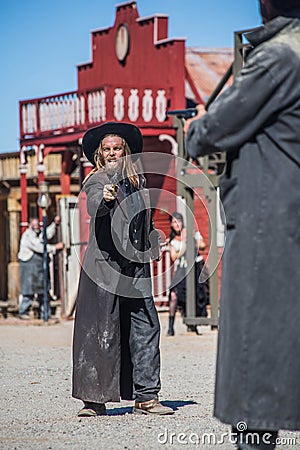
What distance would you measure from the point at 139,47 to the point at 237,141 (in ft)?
79.9

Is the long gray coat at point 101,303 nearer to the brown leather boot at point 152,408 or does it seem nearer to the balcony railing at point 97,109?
the brown leather boot at point 152,408

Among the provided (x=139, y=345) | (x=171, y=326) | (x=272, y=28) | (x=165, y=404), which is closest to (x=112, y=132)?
(x=139, y=345)

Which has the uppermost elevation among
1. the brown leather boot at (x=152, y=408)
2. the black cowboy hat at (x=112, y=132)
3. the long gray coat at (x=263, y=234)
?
the black cowboy hat at (x=112, y=132)

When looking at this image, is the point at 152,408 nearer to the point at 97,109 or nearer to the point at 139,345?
the point at 139,345

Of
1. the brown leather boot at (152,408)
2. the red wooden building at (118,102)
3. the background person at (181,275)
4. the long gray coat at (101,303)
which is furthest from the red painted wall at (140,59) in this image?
the brown leather boot at (152,408)

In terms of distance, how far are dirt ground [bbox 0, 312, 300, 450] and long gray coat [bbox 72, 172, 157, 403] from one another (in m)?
0.23

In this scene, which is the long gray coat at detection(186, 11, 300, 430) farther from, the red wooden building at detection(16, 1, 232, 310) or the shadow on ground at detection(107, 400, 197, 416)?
the red wooden building at detection(16, 1, 232, 310)

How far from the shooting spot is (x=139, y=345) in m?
7.99

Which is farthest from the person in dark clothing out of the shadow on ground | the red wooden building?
the red wooden building

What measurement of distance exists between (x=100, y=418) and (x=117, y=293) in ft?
2.75

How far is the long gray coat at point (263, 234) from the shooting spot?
15.1 feet

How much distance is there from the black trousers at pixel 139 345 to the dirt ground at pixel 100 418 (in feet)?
0.71

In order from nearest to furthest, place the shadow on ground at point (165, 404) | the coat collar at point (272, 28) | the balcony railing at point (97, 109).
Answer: the coat collar at point (272, 28)
the shadow on ground at point (165, 404)
the balcony railing at point (97, 109)

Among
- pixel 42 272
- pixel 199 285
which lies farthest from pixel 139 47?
pixel 199 285
